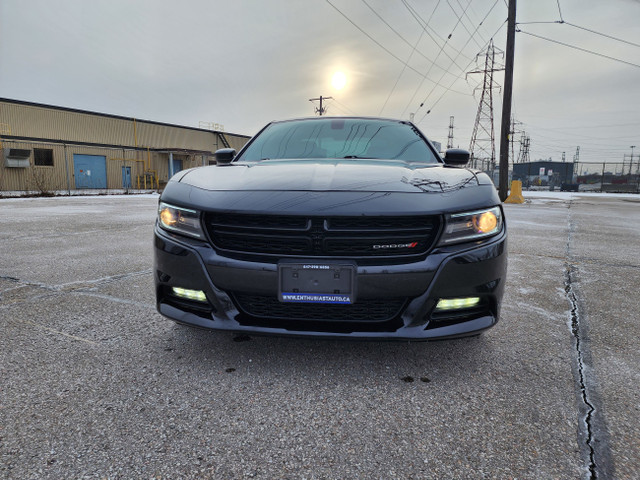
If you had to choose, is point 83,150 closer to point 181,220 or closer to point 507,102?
point 507,102

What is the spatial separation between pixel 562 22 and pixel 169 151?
2544 centimetres

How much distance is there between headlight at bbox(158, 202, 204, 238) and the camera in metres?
1.83

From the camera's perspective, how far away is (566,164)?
165 feet

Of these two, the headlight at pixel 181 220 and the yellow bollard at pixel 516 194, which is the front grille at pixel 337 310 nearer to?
the headlight at pixel 181 220

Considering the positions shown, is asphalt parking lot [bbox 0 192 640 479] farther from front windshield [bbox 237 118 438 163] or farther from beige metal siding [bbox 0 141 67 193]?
beige metal siding [bbox 0 141 67 193]

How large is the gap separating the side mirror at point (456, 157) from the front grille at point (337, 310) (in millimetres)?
1386

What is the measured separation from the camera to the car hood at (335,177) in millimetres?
1866

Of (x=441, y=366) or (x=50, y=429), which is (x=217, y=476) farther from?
(x=441, y=366)

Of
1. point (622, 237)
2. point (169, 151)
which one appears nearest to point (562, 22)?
point (622, 237)

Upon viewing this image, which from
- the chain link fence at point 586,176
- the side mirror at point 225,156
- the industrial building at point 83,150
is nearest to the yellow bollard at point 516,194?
the chain link fence at point 586,176

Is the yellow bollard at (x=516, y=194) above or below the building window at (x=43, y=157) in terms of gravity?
below

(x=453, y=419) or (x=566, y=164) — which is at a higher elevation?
(x=566, y=164)

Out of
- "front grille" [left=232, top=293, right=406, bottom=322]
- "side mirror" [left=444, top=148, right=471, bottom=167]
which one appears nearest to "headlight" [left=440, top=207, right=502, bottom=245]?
"front grille" [left=232, top=293, right=406, bottom=322]

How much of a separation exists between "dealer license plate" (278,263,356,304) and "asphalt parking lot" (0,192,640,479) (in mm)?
412
